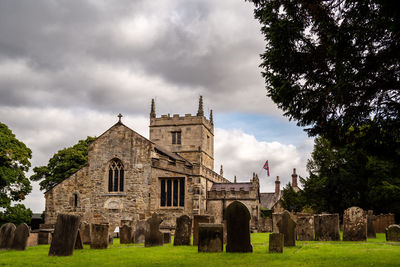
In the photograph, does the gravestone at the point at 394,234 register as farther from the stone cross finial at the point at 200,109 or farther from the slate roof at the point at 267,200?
the slate roof at the point at 267,200

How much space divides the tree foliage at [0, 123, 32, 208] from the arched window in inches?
217

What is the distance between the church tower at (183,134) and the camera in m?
45.8

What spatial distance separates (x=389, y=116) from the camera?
1045 centimetres

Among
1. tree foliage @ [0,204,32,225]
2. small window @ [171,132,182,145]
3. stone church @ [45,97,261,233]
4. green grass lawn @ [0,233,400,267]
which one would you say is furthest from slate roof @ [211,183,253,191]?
green grass lawn @ [0,233,400,267]

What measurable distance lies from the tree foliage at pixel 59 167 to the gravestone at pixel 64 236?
92.0 feet

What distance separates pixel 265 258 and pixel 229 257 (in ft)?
3.05

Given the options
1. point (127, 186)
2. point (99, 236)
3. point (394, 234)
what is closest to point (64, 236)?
point (99, 236)

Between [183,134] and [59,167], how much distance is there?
13.5 m

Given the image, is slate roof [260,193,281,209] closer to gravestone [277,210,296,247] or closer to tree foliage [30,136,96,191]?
tree foliage [30,136,96,191]

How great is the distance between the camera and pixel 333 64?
389 inches

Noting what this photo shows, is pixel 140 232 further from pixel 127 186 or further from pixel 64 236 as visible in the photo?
pixel 127 186

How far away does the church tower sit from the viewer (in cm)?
4578

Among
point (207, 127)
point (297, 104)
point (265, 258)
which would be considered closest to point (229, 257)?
point (265, 258)

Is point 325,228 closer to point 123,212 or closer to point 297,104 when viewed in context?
point 297,104
